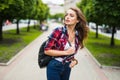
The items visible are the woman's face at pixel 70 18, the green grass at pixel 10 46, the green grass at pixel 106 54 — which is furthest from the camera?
the green grass at pixel 10 46

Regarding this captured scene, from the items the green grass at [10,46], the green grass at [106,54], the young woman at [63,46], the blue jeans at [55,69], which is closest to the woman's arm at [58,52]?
the young woman at [63,46]

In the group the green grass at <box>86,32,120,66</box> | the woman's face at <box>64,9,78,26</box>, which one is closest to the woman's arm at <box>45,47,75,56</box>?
the woman's face at <box>64,9,78,26</box>

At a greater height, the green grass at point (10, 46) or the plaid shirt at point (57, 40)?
the plaid shirt at point (57, 40)

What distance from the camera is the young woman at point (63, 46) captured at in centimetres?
433

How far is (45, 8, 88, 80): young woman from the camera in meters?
4.33

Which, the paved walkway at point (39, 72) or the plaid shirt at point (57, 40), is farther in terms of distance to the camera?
the paved walkway at point (39, 72)

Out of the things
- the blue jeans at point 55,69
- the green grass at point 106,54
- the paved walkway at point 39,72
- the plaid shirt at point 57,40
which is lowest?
the green grass at point 106,54

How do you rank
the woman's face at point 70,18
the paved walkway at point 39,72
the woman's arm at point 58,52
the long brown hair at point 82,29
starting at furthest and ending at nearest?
the paved walkway at point 39,72, the long brown hair at point 82,29, the woman's face at point 70,18, the woman's arm at point 58,52

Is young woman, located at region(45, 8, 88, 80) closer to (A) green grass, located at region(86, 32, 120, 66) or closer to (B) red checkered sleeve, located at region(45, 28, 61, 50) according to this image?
(B) red checkered sleeve, located at region(45, 28, 61, 50)

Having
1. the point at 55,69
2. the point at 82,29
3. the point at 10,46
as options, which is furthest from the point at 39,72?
the point at 10,46

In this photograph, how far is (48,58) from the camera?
440cm

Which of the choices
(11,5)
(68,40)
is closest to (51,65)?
(68,40)

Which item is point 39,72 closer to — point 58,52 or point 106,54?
point 106,54

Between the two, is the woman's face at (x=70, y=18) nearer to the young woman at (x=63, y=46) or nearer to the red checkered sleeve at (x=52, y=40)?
the young woman at (x=63, y=46)
